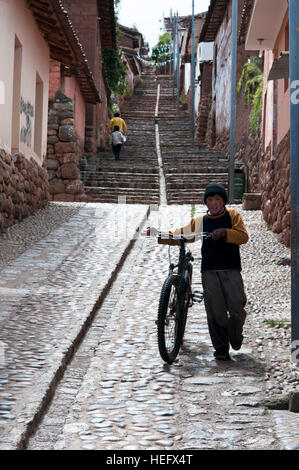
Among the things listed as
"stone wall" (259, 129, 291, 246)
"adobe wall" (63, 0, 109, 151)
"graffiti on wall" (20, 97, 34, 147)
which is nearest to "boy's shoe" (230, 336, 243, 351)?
"stone wall" (259, 129, 291, 246)

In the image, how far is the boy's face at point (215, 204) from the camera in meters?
5.80

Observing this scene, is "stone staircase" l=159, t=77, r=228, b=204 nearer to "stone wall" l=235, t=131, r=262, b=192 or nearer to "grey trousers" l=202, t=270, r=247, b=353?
"stone wall" l=235, t=131, r=262, b=192

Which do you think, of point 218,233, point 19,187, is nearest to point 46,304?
point 218,233

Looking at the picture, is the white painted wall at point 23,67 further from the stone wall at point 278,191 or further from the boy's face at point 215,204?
the boy's face at point 215,204

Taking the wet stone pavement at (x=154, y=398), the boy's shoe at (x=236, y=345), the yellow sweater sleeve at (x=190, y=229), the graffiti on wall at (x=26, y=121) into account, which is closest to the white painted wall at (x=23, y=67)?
the graffiti on wall at (x=26, y=121)

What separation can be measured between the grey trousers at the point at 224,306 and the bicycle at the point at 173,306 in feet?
0.65

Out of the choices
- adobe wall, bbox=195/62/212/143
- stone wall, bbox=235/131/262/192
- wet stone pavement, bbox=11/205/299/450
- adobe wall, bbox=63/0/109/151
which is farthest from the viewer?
adobe wall, bbox=195/62/212/143

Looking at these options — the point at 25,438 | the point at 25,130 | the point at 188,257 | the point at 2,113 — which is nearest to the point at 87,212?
the point at 25,130

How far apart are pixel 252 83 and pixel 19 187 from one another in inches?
414

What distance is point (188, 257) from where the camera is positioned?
6.11 meters

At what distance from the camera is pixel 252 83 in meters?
20.9

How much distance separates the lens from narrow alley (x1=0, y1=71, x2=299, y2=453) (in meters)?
4.24

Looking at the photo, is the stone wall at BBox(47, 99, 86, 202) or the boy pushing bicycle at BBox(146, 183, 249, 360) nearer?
the boy pushing bicycle at BBox(146, 183, 249, 360)
